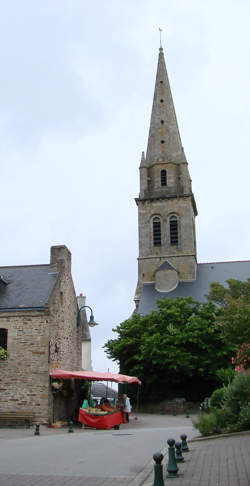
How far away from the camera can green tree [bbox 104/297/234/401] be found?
29578 millimetres

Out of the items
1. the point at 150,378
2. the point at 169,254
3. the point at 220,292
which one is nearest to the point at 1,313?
the point at 220,292

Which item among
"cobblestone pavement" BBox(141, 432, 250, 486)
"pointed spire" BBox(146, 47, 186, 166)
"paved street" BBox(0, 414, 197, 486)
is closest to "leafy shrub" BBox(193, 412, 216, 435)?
"paved street" BBox(0, 414, 197, 486)

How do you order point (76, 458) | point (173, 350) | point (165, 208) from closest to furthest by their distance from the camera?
1. point (76, 458)
2. point (173, 350)
3. point (165, 208)

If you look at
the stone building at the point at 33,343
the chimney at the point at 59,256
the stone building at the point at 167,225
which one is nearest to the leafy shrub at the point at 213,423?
the stone building at the point at 33,343

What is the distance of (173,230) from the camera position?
4562 cm

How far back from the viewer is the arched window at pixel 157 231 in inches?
1793

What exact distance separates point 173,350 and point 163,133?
26.1 m

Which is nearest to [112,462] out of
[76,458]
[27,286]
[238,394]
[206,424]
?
[76,458]

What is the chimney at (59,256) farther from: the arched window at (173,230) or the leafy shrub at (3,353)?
the arched window at (173,230)

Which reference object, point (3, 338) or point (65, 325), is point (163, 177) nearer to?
point (65, 325)

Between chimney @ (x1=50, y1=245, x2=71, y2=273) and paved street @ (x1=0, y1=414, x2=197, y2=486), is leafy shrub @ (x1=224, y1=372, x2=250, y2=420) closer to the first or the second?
paved street @ (x1=0, y1=414, x2=197, y2=486)

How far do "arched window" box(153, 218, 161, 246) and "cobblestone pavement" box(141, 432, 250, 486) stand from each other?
3412cm

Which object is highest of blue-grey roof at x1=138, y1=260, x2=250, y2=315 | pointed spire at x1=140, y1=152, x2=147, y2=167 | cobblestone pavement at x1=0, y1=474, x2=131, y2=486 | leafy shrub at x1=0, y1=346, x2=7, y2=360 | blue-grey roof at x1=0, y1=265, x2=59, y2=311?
pointed spire at x1=140, y1=152, x2=147, y2=167

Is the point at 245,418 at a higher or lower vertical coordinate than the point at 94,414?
higher
